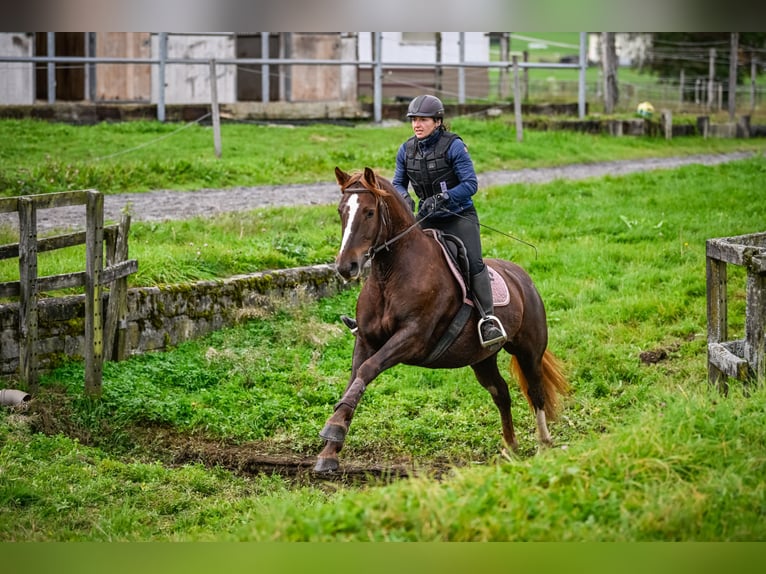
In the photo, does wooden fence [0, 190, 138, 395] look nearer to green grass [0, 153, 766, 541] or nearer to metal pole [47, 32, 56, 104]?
green grass [0, 153, 766, 541]

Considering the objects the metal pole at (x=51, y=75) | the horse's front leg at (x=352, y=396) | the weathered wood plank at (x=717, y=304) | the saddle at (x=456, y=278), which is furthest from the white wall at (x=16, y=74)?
the weathered wood plank at (x=717, y=304)

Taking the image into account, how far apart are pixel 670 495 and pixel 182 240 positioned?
9.38m

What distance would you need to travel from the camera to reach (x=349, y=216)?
26.5ft

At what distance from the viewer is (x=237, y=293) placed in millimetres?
13117

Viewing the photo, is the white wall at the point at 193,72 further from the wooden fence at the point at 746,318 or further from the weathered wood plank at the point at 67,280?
the wooden fence at the point at 746,318

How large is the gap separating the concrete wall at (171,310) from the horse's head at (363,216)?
14.0ft

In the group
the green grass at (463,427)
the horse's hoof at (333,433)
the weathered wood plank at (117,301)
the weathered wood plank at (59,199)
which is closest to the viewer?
the green grass at (463,427)

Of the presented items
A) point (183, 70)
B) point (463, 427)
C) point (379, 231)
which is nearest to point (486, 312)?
point (379, 231)

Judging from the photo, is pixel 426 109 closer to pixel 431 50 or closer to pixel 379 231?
pixel 379 231

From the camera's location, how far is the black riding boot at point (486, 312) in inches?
357

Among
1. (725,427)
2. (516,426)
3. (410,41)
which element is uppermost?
(410,41)

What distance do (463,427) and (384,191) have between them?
3.04 meters
